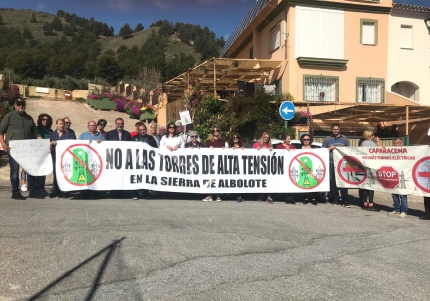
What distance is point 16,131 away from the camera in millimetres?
8383

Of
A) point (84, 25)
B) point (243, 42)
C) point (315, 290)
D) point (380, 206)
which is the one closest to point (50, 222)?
point (315, 290)

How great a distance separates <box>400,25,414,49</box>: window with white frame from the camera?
20.8 m

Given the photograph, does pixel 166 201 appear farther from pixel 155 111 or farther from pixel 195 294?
pixel 155 111

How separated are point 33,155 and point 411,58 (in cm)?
1906

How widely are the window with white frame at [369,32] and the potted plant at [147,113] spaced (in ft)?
49.0

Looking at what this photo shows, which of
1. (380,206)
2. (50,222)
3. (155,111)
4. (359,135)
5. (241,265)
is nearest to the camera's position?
→ (241,265)

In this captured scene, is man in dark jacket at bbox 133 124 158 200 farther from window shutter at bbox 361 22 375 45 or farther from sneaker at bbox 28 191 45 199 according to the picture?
window shutter at bbox 361 22 375 45

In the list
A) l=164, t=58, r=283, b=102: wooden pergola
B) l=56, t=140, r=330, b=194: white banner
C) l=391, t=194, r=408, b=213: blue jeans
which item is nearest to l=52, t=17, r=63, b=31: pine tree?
l=164, t=58, r=283, b=102: wooden pergola

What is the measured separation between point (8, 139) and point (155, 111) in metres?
20.9

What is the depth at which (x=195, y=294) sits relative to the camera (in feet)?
12.7

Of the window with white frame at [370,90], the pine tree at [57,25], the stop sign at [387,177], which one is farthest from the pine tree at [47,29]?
the stop sign at [387,177]

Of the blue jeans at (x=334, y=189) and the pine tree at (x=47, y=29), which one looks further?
the pine tree at (x=47, y=29)

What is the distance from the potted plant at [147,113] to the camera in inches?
1128

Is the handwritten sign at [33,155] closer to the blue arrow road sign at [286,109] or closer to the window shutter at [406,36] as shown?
the blue arrow road sign at [286,109]
